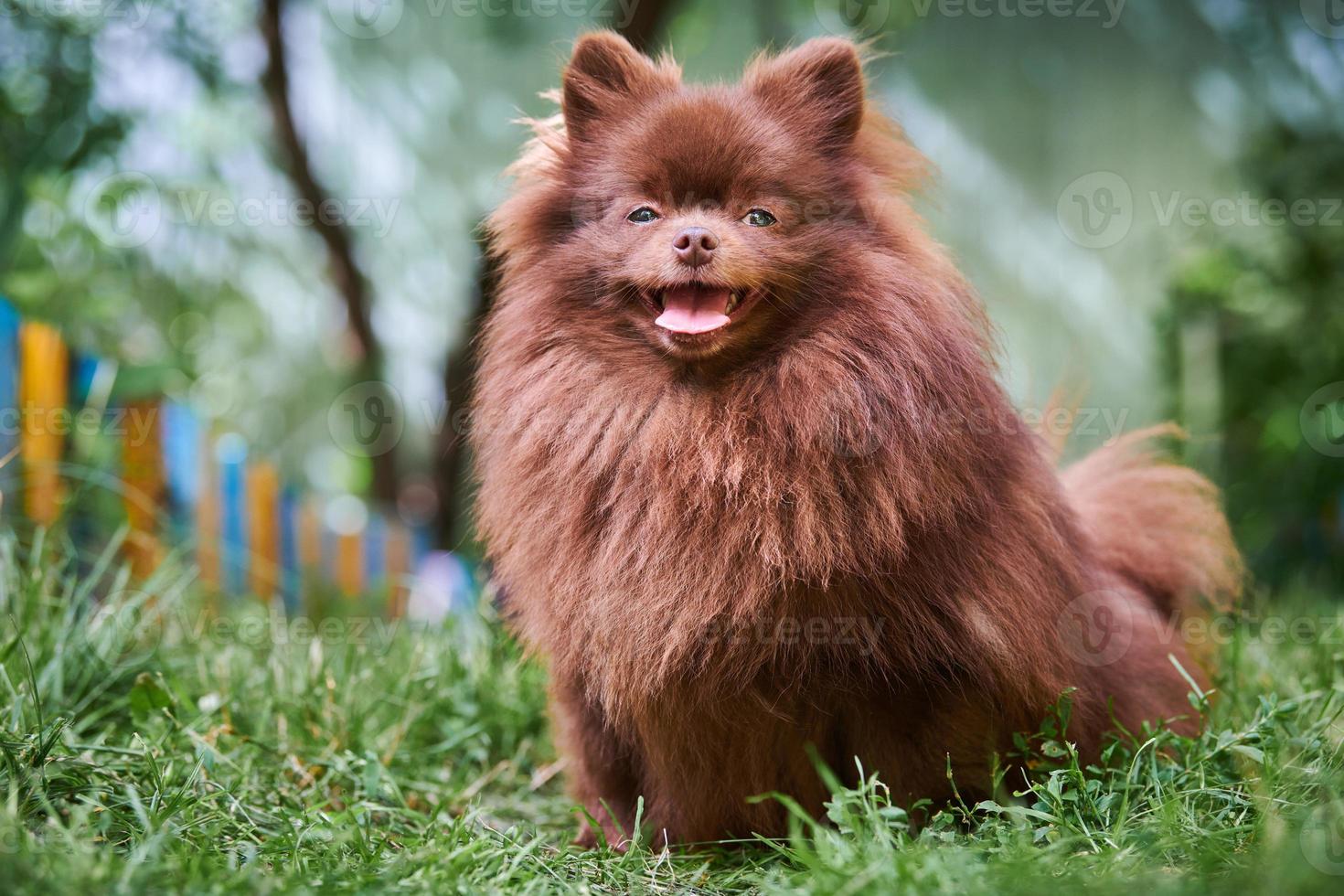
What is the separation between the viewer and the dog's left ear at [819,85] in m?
2.81

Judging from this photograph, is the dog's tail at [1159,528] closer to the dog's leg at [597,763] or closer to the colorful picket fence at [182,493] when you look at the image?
the dog's leg at [597,763]

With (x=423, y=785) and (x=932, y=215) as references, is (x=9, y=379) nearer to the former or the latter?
(x=423, y=785)

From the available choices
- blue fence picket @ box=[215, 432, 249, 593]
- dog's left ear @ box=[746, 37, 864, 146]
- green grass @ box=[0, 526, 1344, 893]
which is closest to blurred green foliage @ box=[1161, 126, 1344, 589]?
green grass @ box=[0, 526, 1344, 893]

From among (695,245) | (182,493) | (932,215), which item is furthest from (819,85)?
(182,493)

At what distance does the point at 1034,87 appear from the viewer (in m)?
7.20

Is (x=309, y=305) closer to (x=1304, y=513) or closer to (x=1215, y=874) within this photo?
(x=1304, y=513)

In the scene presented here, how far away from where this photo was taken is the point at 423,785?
2980 millimetres

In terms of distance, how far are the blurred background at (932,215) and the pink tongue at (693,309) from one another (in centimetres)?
245

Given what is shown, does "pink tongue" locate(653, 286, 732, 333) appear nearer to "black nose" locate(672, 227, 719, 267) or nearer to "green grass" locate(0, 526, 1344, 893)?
"black nose" locate(672, 227, 719, 267)

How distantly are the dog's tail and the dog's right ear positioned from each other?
1.80m

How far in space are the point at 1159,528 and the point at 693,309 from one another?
1.84 metres

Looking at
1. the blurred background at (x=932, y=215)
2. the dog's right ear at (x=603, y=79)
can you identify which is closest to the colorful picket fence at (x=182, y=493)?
the blurred background at (x=932, y=215)

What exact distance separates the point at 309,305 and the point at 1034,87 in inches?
241

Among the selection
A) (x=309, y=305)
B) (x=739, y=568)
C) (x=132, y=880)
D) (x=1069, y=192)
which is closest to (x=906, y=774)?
(x=739, y=568)
